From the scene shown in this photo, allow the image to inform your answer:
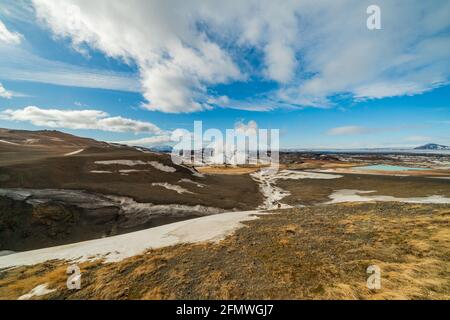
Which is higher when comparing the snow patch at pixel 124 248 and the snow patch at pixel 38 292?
the snow patch at pixel 38 292

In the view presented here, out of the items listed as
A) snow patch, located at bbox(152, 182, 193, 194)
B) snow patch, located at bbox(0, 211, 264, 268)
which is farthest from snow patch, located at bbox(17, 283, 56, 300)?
snow patch, located at bbox(152, 182, 193, 194)

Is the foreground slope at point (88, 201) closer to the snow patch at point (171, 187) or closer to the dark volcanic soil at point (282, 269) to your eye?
the snow patch at point (171, 187)

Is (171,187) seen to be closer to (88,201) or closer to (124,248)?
(88,201)

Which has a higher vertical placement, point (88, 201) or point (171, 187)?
point (88, 201)

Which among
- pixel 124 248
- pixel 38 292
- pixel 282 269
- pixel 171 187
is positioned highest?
pixel 282 269

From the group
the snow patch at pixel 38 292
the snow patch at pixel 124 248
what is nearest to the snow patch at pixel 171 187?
the snow patch at pixel 124 248

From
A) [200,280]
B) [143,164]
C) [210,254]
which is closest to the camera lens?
[200,280]

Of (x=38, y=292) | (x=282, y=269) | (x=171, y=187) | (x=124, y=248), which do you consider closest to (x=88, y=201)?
(x=171, y=187)

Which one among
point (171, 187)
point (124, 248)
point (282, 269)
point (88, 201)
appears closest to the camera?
point (282, 269)

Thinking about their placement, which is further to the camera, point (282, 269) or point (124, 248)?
point (124, 248)
